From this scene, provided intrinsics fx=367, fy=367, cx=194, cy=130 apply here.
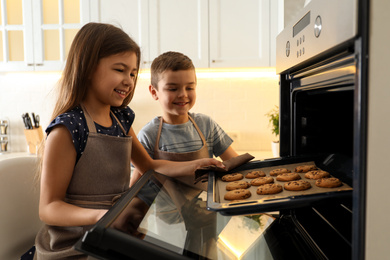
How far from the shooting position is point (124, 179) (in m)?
1.07

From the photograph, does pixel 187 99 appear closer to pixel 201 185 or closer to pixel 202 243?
pixel 201 185

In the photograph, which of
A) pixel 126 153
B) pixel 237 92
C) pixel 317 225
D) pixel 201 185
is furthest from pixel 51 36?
pixel 317 225

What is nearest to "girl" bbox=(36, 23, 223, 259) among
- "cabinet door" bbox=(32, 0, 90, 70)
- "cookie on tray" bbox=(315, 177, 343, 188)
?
"cookie on tray" bbox=(315, 177, 343, 188)

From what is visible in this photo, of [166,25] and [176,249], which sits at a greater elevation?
[166,25]

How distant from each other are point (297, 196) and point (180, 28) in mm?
1983

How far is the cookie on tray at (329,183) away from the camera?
24.4 inches

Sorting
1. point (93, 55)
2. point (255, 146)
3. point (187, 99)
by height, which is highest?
point (93, 55)

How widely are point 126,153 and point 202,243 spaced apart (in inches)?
23.2

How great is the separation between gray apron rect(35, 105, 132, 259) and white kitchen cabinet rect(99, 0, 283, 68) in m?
1.39

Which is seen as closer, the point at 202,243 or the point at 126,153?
the point at 202,243

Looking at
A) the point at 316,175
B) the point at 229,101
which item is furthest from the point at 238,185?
the point at 229,101

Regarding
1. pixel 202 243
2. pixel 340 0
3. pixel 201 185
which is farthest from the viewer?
pixel 201 185

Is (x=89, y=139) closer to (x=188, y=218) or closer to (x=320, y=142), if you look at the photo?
(x=188, y=218)

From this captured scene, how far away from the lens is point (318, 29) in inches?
20.0
